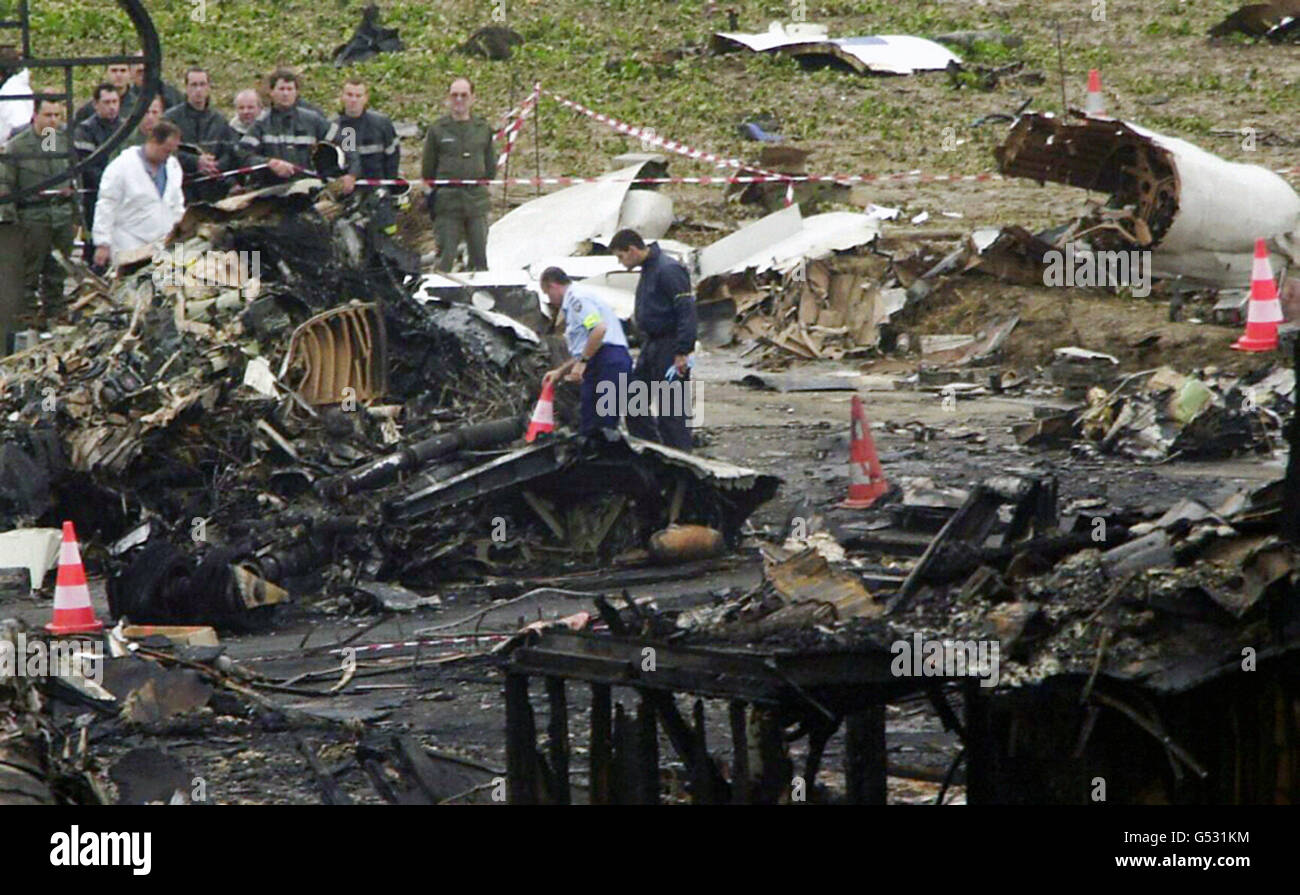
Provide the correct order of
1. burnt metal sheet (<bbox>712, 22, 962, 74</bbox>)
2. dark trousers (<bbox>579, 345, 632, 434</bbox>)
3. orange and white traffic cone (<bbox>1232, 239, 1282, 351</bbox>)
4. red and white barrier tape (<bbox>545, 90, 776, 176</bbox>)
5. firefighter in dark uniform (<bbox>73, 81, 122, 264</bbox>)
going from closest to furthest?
dark trousers (<bbox>579, 345, 632, 434</bbox>) → firefighter in dark uniform (<bbox>73, 81, 122, 264</bbox>) → orange and white traffic cone (<bbox>1232, 239, 1282, 351</bbox>) → red and white barrier tape (<bbox>545, 90, 776, 176</bbox>) → burnt metal sheet (<bbox>712, 22, 962, 74</bbox>)

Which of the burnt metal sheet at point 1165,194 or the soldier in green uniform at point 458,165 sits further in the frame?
the soldier in green uniform at point 458,165

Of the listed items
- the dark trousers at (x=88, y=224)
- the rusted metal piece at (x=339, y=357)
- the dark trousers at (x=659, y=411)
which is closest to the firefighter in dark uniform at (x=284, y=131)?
the dark trousers at (x=88, y=224)

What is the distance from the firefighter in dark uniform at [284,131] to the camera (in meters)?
16.1

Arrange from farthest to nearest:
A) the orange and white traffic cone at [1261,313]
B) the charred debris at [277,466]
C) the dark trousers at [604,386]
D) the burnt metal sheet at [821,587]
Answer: the orange and white traffic cone at [1261,313]
the dark trousers at [604,386]
the charred debris at [277,466]
the burnt metal sheet at [821,587]

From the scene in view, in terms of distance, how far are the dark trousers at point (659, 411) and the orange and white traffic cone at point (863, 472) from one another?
123 cm

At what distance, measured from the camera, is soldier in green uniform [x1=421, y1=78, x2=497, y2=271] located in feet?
59.6

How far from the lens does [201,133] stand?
1612 cm

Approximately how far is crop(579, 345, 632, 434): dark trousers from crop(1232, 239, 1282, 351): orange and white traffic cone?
201 inches

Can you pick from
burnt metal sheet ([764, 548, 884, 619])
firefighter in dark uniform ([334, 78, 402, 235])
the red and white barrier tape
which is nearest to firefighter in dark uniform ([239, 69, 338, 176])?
firefighter in dark uniform ([334, 78, 402, 235])

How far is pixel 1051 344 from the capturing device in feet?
55.4

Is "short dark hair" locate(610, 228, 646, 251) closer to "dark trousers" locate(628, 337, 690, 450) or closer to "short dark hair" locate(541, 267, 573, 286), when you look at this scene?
"short dark hair" locate(541, 267, 573, 286)

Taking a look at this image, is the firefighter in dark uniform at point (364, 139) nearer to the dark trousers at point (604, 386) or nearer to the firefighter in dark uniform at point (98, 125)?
the firefighter in dark uniform at point (98, 125)
